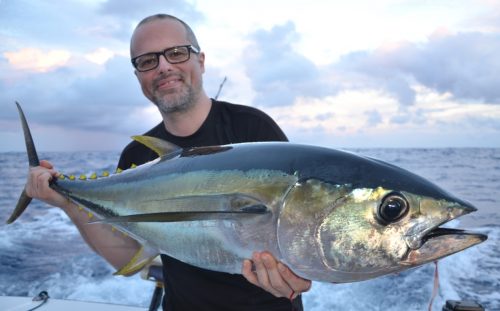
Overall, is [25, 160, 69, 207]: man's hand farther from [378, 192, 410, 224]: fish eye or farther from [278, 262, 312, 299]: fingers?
[378, 192, 410, 224]: fish eye

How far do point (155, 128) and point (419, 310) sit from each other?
15.3ft

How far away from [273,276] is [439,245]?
64cm

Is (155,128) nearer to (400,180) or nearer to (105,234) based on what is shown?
(105,234)

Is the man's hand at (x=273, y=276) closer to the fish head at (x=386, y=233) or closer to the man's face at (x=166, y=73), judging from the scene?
the fish head at (x=386, y=233)

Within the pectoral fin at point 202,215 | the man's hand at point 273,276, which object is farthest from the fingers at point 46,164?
the man's hand at point 273,276

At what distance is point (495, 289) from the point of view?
6246mm

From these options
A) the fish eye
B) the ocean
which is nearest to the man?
the fish eye

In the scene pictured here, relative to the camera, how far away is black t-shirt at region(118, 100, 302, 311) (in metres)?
2.19

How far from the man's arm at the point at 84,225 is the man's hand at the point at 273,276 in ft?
4.04

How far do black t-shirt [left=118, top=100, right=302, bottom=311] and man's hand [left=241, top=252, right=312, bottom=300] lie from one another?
433 mm

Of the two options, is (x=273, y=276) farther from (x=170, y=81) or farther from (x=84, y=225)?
(x=84, y=225)

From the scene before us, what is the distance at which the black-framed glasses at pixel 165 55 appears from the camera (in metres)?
2.42

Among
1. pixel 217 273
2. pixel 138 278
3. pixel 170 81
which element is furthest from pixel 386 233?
pixel 138 278

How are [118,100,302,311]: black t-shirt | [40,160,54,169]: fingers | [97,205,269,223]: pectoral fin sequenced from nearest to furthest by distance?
1. [97,205,269,223]: pectoral fin
2. [118,100,302,311]: black t-shirt
3. [40,160,54,169]: fingers
